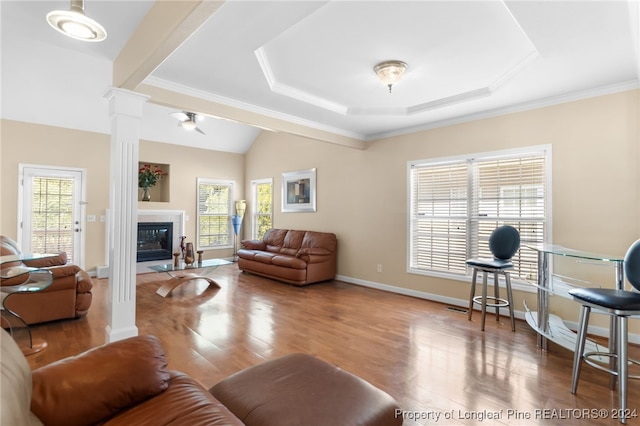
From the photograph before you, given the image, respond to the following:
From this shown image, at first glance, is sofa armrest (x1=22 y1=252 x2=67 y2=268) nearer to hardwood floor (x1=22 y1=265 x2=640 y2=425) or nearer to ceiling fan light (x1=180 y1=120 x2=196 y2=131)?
hardwood floor (x1=22 y1=265 x2=640 y2=425)

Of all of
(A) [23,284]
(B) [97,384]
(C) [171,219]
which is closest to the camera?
(B) [97,384]

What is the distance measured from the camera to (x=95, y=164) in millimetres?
5910

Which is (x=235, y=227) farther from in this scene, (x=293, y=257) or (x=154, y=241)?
(x=293, y=257)

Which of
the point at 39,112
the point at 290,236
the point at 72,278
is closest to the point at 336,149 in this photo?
the point at 290,236

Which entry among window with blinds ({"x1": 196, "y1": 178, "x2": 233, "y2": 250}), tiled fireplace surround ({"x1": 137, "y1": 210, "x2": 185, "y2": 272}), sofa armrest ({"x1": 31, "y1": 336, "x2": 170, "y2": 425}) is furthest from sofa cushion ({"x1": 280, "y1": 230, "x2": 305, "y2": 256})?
sofa armrest ({"x1": 31, "y1": 336, "x2": 170, "y2": 425})

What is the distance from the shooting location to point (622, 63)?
2766 millimetres

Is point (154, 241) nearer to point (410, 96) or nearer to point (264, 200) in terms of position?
point (264, 200)

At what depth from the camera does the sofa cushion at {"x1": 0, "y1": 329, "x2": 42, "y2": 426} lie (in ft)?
2.67

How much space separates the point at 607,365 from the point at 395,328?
1738 millimetres

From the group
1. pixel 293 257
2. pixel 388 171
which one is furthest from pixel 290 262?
pixel 388 171

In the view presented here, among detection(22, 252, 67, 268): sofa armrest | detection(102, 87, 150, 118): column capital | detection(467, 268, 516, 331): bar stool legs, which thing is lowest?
detection(467, 268, 516, 331): bar stool legs

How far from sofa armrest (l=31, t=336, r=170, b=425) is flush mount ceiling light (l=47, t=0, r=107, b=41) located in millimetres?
1728

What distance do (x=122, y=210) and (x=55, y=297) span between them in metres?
1.58

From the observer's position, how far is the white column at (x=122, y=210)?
287cm
